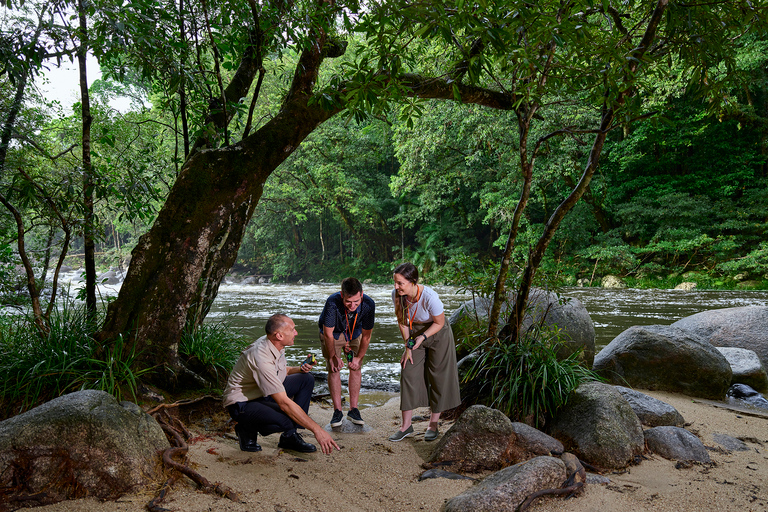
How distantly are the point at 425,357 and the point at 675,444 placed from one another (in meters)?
2.07

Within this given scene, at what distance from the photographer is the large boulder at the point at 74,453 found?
2.42m

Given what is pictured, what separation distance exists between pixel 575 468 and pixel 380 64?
298cm

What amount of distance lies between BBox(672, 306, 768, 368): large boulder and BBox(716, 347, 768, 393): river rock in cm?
52

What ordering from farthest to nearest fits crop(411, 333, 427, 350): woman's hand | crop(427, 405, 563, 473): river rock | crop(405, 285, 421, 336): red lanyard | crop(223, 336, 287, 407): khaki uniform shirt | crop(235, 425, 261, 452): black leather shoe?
crop(405, 285, 421, 336): red lanyard
crop(411, 333, 427, 350): woman's hand
crop(235, 425, 261, 452): black leather shoe
crop(427, 405, 563, 473): river rock
crop(223, 336, 287, 407): khaki uniform shirt

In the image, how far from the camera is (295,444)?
3682 mm

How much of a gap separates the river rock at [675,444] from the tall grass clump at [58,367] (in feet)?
13.3

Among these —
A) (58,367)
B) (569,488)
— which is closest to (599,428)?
(569,488)

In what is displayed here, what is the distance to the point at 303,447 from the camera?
366 centimetres

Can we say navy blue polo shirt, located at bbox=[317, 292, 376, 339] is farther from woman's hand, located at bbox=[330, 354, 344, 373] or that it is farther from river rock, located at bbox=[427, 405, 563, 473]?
river rock, located at bbox=[427, 405, 563, 473]

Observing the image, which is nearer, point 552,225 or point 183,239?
point 183,239

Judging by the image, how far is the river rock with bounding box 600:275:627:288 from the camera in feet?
61.8

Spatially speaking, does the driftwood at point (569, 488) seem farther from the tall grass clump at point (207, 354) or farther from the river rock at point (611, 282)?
the river rock at point (611, 282)

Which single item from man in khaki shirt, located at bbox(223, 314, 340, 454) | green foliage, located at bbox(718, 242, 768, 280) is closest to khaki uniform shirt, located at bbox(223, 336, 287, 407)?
man in khaki shirt, located at bbox(223, 314, 340, 454)

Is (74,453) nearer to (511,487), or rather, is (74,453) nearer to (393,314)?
(511,487)
